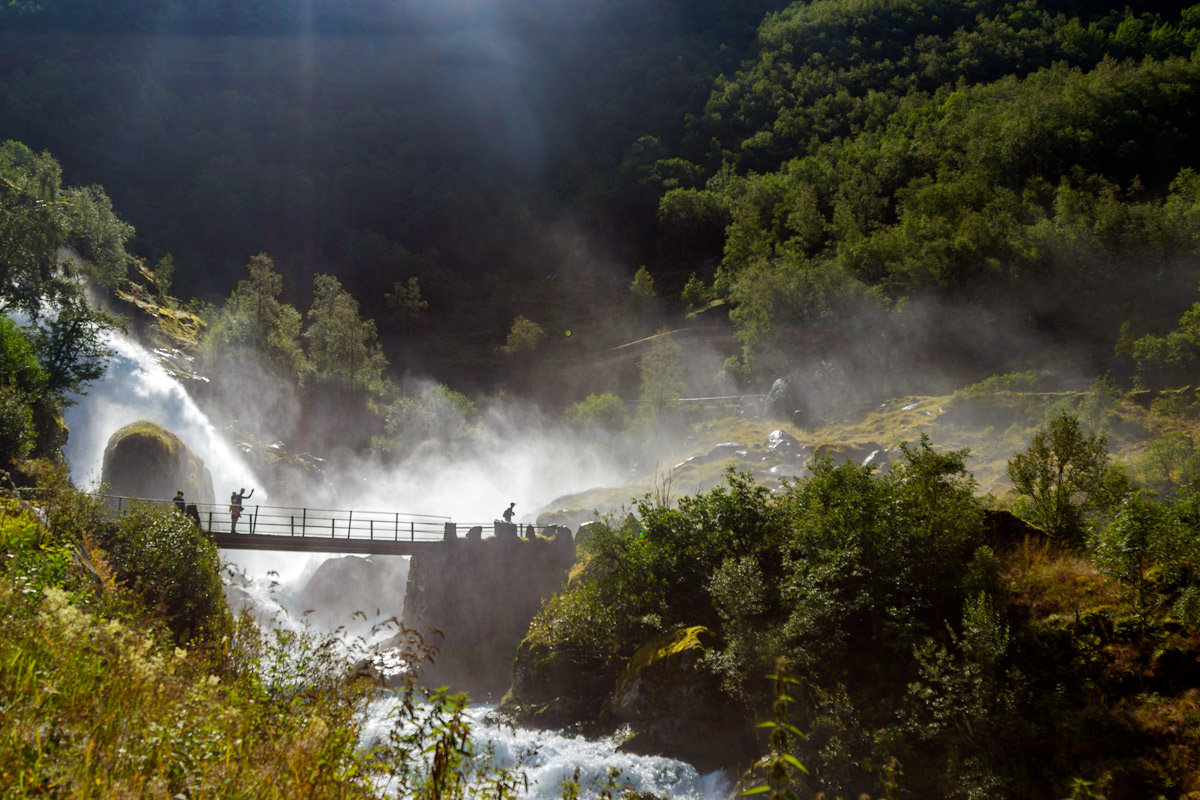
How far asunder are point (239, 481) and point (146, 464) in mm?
10284

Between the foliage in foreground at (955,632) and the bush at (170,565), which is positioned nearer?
the foliage in foreground at (955,632)

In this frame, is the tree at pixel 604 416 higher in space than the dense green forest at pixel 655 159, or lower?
lower

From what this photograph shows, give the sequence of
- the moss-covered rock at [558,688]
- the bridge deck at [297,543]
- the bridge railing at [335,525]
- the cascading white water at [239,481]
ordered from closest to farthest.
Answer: the cascading white water at [239,481] < the moss-covered rock at [558,688] < the bridge deck at [297,543] < the bridge railing at [335,525]

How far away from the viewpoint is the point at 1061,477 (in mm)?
19484

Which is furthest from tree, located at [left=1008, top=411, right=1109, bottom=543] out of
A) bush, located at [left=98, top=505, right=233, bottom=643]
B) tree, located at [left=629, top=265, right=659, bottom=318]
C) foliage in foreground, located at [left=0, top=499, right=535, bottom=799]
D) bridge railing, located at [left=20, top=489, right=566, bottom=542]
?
tree, located at [left=629, top=265, right=659, bottom=318]

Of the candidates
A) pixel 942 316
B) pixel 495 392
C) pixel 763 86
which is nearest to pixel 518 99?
pixel 763 86

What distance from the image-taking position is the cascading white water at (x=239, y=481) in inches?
701

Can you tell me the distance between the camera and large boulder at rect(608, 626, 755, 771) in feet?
Answer: 60.8

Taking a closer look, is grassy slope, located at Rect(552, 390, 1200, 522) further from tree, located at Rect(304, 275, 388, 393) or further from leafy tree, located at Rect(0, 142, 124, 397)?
tree, located at Rect(304, 275, 388, 393)

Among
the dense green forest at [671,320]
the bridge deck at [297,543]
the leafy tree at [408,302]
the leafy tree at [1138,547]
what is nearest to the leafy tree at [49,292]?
the dense green forest at [671,320]

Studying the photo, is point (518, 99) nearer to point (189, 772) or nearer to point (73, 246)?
point (73, 246)

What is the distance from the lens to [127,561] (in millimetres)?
17578

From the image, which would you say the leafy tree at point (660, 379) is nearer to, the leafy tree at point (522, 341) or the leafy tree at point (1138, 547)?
the leafy tree at point (522, 341)

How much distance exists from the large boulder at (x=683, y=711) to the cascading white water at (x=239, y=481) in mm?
601
